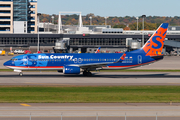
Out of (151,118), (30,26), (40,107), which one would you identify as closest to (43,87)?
(40,107)

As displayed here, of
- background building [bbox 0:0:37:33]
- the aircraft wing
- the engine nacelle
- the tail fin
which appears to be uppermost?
background building [bbox 0:0:37:33]

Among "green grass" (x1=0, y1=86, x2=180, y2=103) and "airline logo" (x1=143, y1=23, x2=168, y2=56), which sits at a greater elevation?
"airline logo" (x1=143, y1=23, x2=168, y2=56)

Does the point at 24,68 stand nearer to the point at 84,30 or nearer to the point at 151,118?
the point at 151,118

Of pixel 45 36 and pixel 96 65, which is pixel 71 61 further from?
pixel 45 36

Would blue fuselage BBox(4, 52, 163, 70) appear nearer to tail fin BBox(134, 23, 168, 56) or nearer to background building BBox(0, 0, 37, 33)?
tail fin BBox(134, 23, 168, 56)

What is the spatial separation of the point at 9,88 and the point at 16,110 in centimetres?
1357

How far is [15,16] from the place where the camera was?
16625 centimetres

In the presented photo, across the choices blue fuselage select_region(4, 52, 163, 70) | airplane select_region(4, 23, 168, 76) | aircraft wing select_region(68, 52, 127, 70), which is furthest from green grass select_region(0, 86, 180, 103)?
blue fuselage select_region(4, 52, 163, 70)

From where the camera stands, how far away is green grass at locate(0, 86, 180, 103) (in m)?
29.5

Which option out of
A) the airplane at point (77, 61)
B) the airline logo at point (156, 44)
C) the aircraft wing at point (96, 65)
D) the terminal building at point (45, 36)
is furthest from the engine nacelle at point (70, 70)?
the terminal building at point (45, 36)

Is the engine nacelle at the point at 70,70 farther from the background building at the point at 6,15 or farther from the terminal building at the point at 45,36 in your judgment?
the background building at the point at 6,15

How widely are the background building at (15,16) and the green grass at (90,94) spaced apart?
132 m

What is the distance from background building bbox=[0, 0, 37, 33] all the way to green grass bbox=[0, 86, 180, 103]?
132 meters

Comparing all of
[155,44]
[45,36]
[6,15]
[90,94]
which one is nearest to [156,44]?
[155,44]
